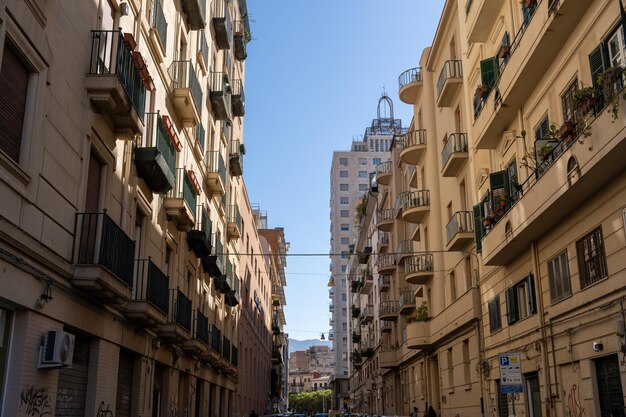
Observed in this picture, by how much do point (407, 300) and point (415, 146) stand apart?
9241mm

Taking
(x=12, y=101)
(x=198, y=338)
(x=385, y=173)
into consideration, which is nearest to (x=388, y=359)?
(x=385, y=173)

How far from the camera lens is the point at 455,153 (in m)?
24.8

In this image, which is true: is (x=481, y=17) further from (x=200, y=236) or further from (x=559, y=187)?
(x=200, y=236)

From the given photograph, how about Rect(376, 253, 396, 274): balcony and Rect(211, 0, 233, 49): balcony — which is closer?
Rect(211, 0, 233, 49): balcony

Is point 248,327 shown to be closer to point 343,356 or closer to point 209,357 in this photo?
point 209,357

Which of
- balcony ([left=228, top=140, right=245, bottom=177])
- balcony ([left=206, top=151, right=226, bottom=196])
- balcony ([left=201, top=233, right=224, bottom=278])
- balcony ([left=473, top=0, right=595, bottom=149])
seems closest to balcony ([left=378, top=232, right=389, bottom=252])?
balcony ([left=228, top=140, right=245, bottom=177])

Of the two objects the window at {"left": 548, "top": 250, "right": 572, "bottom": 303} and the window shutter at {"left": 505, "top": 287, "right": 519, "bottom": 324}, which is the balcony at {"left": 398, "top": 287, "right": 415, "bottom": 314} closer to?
the window shutter at {"left": 505, "top": 287, "right": 519, "bottom": 324}

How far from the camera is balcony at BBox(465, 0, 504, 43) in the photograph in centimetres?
2035

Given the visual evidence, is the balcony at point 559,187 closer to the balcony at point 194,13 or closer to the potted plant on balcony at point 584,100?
the potted plant on balcony at point 584,100

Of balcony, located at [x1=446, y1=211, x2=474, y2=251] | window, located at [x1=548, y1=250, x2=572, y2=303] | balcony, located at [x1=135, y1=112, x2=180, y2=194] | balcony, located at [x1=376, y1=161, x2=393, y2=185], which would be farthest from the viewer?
balcony, located at [x1=376, y1=161, x2=393, y2=185]

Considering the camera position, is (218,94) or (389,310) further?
(389,310)

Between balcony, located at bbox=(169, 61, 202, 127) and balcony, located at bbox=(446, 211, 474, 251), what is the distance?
1015 cm

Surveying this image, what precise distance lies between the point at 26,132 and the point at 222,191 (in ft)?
61.3

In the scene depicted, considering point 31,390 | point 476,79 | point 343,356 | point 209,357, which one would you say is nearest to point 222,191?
point 209,357
